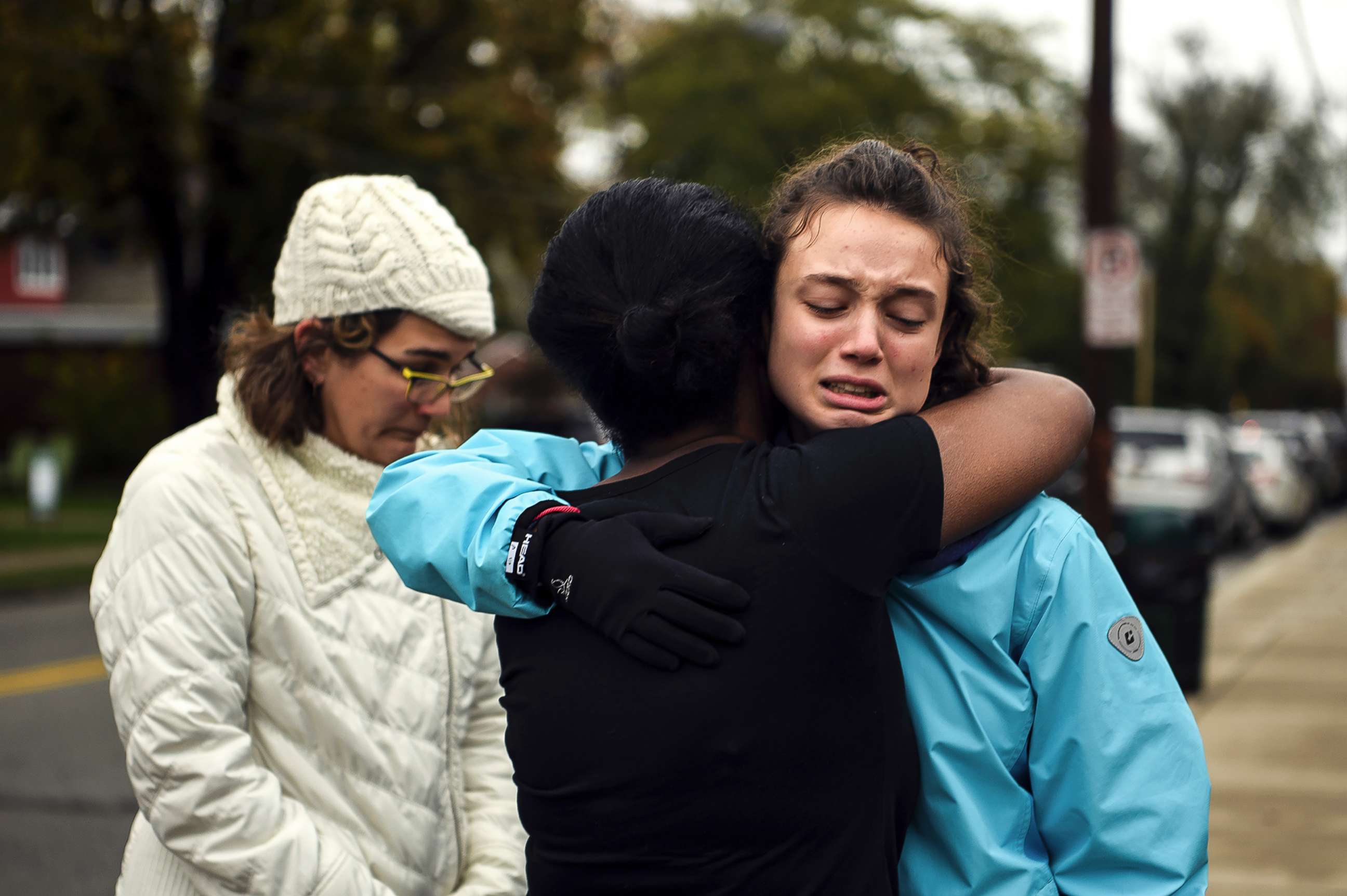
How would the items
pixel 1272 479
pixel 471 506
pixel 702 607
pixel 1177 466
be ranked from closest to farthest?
pixel 702 607 → pixel 471 506 → pixel 1177 466 → pixel 1272 479

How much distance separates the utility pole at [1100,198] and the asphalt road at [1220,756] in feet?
4.79

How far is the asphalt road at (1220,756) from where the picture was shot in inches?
226

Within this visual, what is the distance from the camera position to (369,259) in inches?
94.4

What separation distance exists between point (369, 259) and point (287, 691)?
2.35 feet

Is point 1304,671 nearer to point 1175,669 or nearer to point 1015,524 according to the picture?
point 1175,669

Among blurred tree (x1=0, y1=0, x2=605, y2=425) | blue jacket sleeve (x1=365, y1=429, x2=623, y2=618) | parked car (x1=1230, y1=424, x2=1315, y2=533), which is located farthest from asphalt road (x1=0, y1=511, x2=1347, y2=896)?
parked car (x1=1230, y1=424, x2=1315, y2=533)

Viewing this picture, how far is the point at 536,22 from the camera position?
62.4 ft

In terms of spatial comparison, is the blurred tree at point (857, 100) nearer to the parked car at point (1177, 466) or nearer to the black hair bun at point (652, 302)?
the parked car at point (1177, 466)

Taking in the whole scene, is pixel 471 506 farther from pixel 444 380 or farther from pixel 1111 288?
pixel 1111 288

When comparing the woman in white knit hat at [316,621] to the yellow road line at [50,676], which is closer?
the woman in white knit hat at [316,621]

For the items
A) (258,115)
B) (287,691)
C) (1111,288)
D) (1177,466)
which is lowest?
(1177,466)

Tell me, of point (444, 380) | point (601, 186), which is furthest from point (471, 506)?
point (601, 186)

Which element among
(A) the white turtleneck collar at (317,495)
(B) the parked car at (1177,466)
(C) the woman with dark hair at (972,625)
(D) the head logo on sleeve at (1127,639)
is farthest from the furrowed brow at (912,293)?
(B) the parked car at (1177,466)

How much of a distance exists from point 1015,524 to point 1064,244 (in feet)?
150
